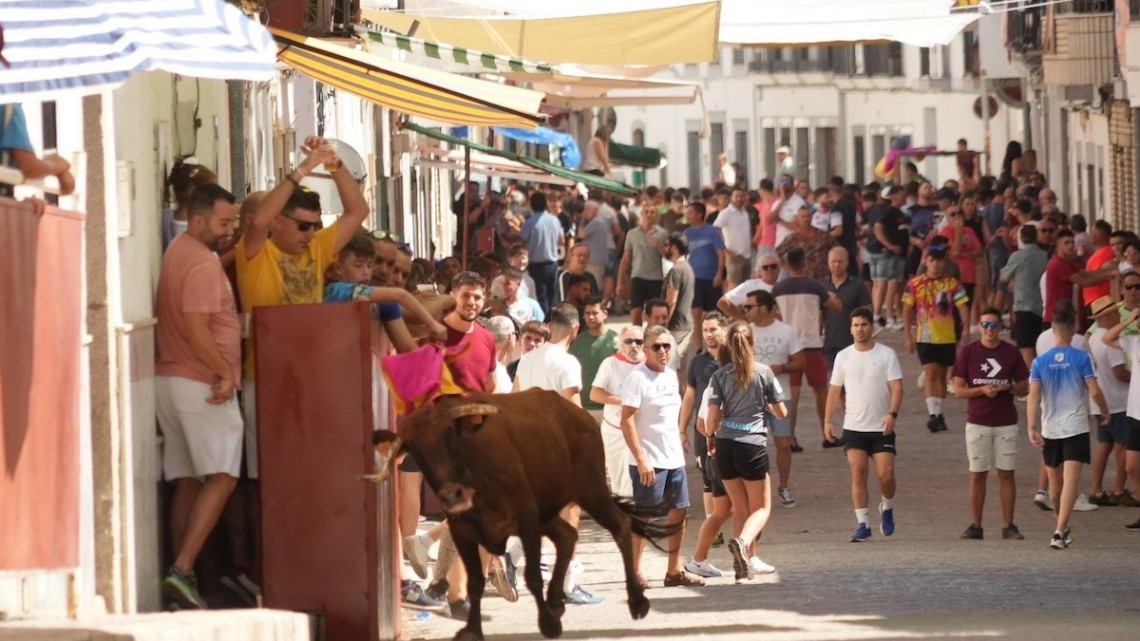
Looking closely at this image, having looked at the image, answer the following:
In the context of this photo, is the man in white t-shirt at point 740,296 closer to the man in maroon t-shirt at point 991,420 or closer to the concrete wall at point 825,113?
the man in maroon t-shirt at point 991,420

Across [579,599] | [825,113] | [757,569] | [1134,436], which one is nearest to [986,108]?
[825,113]

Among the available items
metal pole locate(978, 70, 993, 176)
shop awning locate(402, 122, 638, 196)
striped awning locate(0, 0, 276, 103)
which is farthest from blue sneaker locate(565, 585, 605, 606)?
metal pole locate(978, 70, 993, 176)

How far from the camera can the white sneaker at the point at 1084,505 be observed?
17.3 meters

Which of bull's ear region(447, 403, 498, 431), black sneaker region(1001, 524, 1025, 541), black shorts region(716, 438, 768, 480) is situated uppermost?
bull's ear region(447, 403, 498, 431)

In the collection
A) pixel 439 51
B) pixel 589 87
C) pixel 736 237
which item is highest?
pixel 589 87

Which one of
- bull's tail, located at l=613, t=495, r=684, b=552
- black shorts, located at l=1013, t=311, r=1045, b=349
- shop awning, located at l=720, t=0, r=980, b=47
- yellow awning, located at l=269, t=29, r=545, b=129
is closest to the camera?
bull's tail, located at l=613, t=495, r=684, b=552

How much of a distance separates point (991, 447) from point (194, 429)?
23.9 feet

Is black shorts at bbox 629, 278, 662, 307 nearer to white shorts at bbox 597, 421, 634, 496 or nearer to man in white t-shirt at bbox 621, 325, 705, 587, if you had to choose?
white shorts at bbox 597, 421, 634, 496

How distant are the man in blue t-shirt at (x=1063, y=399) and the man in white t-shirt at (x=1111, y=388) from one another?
824 millimetres

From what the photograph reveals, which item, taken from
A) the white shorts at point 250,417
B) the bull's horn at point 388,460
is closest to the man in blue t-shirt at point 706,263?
the white shorts at point 250,417

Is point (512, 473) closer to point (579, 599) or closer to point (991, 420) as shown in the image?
point (579, 599)

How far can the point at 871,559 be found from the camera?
1506 centimetres

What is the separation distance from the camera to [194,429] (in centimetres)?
1016

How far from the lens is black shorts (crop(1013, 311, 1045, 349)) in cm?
2319
